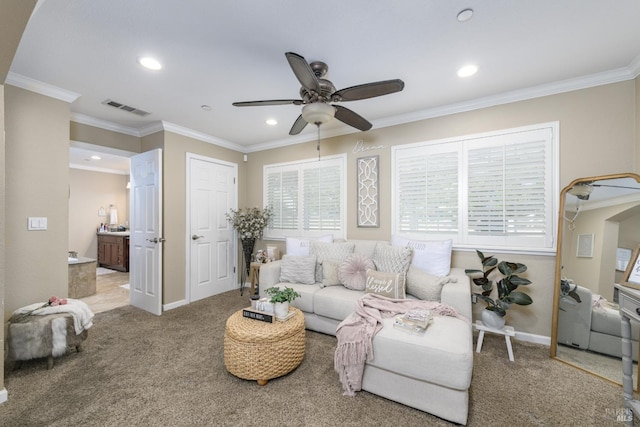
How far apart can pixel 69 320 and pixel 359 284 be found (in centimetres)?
268

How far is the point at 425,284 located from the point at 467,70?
78.9 inches

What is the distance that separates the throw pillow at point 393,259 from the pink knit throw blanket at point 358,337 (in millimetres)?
543

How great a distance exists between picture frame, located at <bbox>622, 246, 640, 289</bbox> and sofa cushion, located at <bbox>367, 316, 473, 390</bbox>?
100 centimetres

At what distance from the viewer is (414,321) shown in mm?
1895

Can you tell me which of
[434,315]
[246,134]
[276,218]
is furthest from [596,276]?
[246,134]

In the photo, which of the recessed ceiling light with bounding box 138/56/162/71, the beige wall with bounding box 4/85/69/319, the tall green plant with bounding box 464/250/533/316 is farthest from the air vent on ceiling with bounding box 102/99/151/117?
the tall green plant with bounding box 464/250/533/316

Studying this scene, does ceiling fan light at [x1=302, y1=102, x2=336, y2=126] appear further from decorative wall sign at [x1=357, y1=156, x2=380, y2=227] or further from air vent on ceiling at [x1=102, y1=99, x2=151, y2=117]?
air vent on ceiling at [x1=102, y1=99, x2=151, y2=117]

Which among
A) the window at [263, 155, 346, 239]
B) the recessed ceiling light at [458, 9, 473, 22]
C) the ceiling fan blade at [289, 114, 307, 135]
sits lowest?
the window at [263, 155, 346, 239]

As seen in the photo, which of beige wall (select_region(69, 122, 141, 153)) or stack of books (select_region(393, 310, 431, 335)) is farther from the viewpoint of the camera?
beige wall (select_region(69, 122, 141, 153))

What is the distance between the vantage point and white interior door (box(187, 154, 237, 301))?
3.89 metres

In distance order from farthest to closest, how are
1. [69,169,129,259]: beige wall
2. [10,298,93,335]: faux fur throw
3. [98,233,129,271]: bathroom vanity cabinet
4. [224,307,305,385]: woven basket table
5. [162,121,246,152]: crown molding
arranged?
[69,169,129,259]: beige wall, [98,233,129,271]: bathroom vanity cabinet, [162,121,246,152]: crown molding, [10,298,93,335]: faux fur throw, [224,307,305,385]: woven basket table

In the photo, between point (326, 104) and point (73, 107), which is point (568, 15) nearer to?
point (326, 104)

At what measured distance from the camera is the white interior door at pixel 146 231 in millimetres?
3424

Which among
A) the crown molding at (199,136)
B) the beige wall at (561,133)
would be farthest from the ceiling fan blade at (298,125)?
the crown molding at (199,136)
